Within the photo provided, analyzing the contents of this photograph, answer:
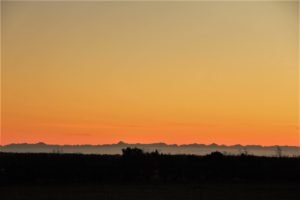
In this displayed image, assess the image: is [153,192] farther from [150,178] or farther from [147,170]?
[147,170]

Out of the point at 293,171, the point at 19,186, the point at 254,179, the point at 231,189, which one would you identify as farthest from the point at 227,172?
the point at 19,186

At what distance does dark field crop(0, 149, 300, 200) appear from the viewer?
3033cm

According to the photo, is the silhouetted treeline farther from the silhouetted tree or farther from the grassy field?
the grassy field

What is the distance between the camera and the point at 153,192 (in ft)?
103

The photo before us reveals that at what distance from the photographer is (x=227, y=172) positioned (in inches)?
1619

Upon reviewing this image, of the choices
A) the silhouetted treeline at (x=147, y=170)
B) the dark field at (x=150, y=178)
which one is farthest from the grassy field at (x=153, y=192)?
the silhouetted treeline at (x=147, y=170)

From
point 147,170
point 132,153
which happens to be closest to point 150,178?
point 147,170

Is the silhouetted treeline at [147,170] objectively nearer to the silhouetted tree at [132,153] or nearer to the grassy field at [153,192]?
the silhouetted tree at [132,153]

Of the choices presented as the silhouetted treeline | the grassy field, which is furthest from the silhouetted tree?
the grassy field

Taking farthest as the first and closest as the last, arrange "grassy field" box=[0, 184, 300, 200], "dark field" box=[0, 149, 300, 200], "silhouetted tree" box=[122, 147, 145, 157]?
1. "silhouetted tree" box=[122, 147, 145, 157]
2. "dark field" box=[0, 149, 300, 200]
3. "grassy field" box=[0, 184, 300, 200]

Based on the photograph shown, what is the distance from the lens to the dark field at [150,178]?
30328mm

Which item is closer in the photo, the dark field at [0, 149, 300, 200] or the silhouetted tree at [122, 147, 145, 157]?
the dark field at [0, 149, 300, 200]

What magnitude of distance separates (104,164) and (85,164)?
1209mm

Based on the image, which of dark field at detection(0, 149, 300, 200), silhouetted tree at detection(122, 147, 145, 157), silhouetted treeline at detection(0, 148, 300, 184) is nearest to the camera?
dark field at detection(0, 149, 300, 200)
